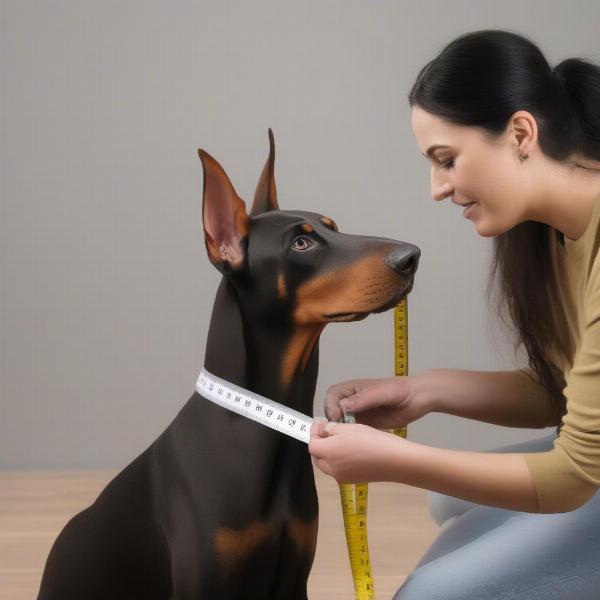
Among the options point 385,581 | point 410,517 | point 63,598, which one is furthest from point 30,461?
point 63,598

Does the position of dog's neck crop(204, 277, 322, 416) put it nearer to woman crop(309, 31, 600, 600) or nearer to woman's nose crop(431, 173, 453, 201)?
woman crop(309, 31, 600, 600)

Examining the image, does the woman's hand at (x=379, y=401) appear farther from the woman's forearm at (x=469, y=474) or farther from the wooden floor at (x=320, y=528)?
the wooden floor at (x=320, y=528)

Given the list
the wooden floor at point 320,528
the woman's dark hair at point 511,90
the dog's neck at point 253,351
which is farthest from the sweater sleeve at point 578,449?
the wooden floor at point 320,528

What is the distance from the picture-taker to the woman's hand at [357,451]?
1477 mm

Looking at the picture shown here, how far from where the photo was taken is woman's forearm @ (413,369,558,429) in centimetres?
A: 198

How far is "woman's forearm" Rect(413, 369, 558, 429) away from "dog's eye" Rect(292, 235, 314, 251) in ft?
1.70

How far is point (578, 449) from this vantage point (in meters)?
1.49

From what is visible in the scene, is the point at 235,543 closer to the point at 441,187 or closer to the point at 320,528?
the point at 441,187

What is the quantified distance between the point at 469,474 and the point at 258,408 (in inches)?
13.9

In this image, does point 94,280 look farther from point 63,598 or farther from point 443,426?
point 63,598

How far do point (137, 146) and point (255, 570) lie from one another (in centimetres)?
248

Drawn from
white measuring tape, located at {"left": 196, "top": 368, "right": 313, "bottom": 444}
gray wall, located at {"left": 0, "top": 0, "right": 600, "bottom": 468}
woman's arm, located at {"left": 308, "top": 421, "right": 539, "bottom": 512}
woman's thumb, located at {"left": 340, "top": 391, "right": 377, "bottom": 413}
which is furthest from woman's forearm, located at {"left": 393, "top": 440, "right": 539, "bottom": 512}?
gray wall, located at {"left": 0, "top": 0, "right": 600, "bottom": 468}

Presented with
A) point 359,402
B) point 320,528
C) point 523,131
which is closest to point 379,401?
point 359,402

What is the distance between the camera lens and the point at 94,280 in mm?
3834
